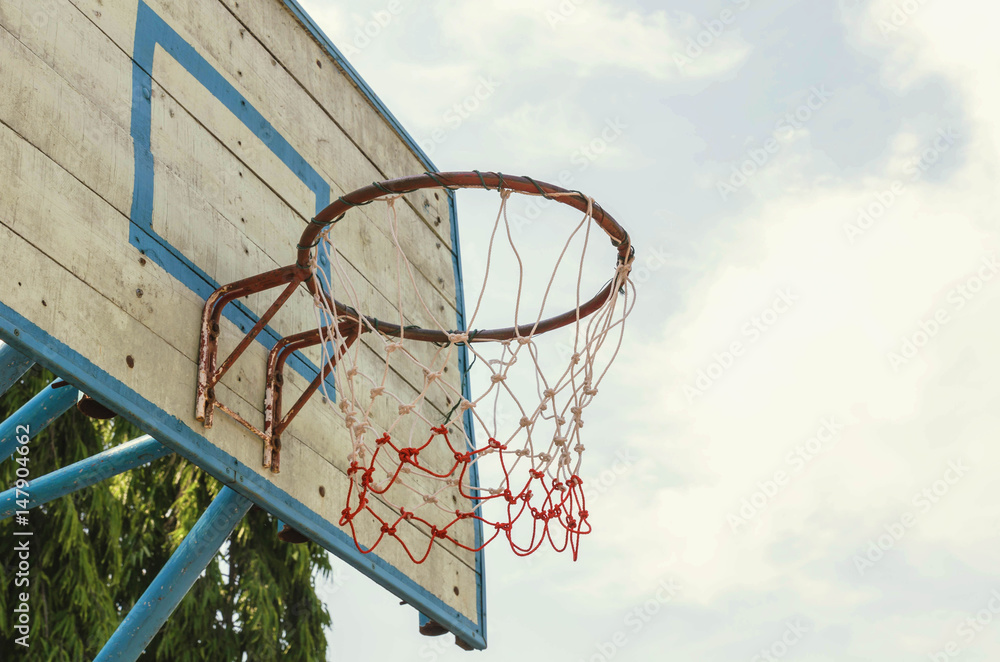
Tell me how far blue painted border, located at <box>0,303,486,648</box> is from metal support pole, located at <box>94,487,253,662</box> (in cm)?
14

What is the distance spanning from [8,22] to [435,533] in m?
1.56

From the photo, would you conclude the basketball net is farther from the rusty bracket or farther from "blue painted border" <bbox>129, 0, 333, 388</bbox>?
"blue painted border" <bbox>129, 0, 333, 388</bbox>

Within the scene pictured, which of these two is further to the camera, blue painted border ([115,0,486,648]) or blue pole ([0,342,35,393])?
blue pole ([0,342,35,393])

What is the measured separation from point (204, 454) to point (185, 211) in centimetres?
59

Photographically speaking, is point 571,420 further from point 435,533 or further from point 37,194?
point 37,194

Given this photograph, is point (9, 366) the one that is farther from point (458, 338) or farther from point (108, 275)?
point (458, 338)

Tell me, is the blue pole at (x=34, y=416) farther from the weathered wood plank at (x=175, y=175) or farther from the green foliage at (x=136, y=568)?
the green foliage at (x=136, y=568)

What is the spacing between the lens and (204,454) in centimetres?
225

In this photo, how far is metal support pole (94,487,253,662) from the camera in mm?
2436

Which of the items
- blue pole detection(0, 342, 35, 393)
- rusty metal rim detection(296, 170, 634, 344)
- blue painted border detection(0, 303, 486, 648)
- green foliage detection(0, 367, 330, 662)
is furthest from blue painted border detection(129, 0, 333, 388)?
green foliage detection(0, 367, 330, 662)

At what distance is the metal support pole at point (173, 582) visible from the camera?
2436mm

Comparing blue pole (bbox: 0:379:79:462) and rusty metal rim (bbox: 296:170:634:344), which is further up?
rusty metal rim (bbox: 296:170:634:344)

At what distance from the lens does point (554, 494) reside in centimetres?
272

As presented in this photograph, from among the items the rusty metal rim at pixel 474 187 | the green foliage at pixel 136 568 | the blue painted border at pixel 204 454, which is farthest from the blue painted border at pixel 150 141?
the green foliage at pixel 136 568
